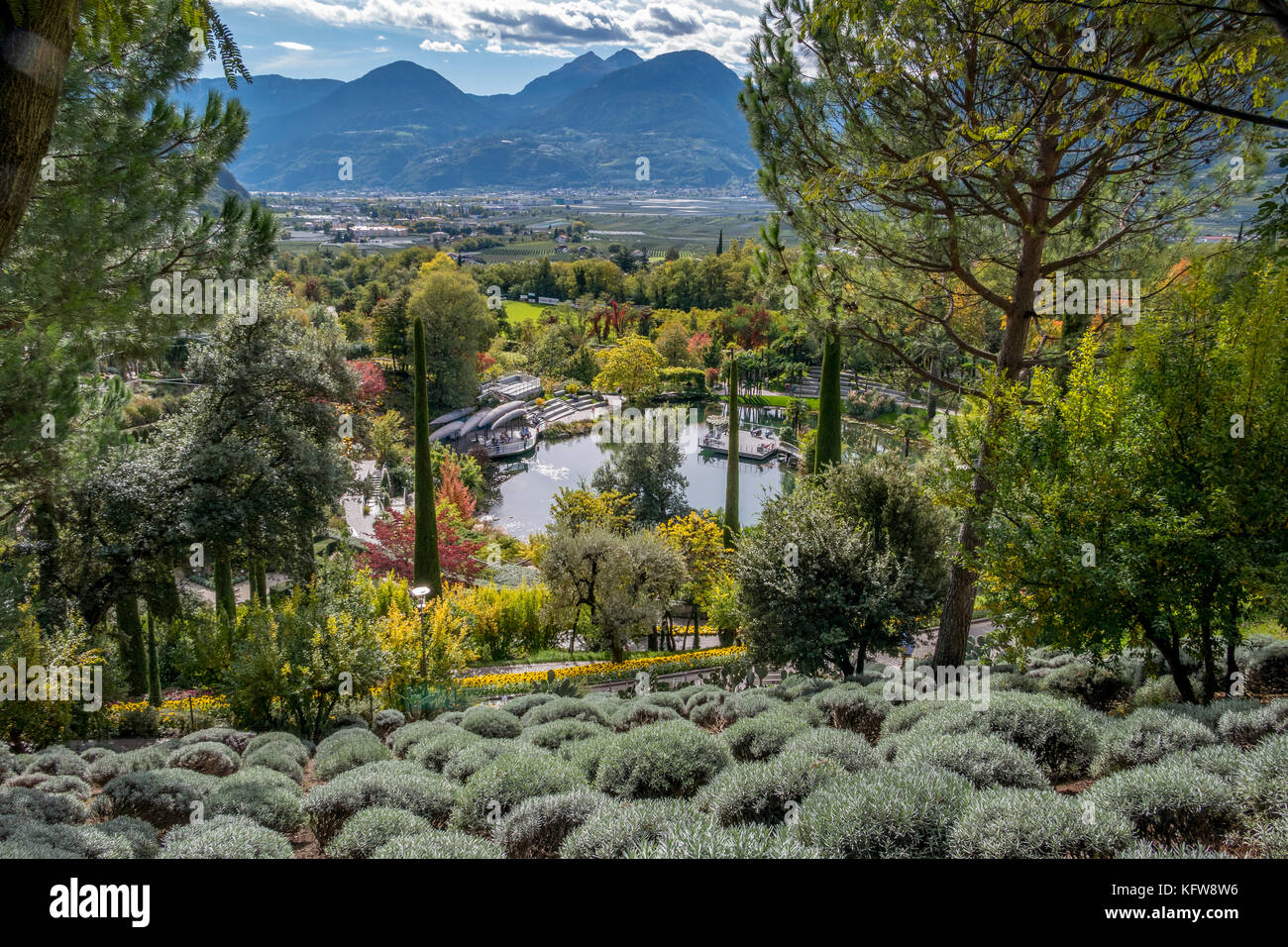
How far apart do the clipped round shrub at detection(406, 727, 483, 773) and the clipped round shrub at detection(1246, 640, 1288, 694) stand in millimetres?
8576

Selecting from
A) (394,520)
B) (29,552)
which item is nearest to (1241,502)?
(29,552)

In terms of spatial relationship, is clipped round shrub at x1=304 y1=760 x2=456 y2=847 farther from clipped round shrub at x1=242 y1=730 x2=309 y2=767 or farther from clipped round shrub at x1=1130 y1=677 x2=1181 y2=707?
clipped round shrub at x1=1130 y1=677 x2=1181 y2=707

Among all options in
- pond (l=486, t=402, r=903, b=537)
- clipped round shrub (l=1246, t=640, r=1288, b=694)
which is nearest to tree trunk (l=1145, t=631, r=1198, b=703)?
clipped round shrub (l=1246, t=640, r=1288, b=694)

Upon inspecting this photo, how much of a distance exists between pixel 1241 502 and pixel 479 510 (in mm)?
31346

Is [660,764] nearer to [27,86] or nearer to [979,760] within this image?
[979,760]

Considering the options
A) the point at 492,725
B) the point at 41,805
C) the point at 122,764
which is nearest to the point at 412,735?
the point at 492,725

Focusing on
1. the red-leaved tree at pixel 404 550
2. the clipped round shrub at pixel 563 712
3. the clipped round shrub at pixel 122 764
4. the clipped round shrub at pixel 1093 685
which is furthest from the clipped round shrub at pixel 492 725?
the red-leaved tree at pixel 404 550

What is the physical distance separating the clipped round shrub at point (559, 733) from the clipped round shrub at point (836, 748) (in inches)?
97.5

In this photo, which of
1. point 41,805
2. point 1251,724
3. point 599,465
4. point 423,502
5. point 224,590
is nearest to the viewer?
point 1251,724

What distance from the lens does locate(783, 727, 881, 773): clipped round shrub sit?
213 inches

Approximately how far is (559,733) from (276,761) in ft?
10.0

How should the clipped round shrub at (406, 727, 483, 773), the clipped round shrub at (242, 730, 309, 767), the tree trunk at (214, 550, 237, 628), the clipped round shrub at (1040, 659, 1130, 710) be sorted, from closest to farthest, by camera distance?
the clipped round shrub at (406, 727, 483, 773)
the clipped round shrub at (1040, 659, 1130, 710)
the clipped round shrub at (242, 730, 309, 767)
the tree trunk at (214, 550, 237, 628)

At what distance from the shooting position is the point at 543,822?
4527 mm
